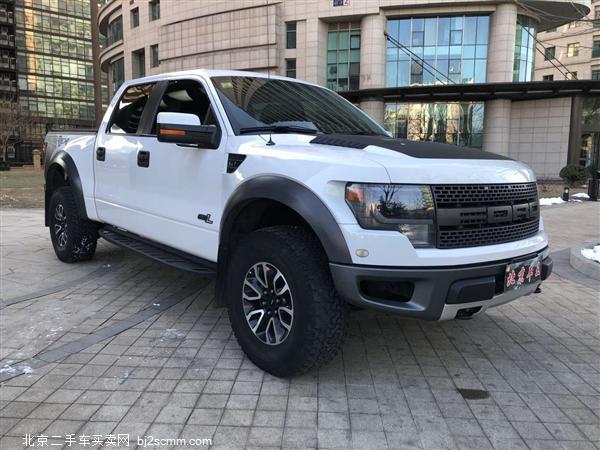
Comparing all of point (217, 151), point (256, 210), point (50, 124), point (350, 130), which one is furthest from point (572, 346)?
point (50, 124)

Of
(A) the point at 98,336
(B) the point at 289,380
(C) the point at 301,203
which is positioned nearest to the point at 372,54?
(A) the point at 98,336

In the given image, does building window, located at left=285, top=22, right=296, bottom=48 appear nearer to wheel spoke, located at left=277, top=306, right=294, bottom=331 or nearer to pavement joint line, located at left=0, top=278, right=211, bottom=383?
pavement joint line, located at left=0, top=278, right=211, bottom=383

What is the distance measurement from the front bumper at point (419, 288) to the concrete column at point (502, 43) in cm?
3311

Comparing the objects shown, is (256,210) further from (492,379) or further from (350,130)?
(492,379)

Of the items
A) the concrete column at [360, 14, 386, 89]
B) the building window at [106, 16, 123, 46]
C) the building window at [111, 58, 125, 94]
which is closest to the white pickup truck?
the concrete column at [360, 14, 386, 89]

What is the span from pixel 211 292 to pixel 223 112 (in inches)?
86.5

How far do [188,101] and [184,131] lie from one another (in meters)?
0.89

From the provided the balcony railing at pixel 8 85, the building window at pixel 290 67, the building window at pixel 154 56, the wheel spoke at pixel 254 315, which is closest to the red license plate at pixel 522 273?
the wheel spoke at pixel 254 315

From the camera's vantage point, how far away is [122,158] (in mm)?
4828

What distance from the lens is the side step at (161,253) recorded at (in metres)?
3.93

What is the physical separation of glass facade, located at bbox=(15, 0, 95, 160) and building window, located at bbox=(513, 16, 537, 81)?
67.5 metres

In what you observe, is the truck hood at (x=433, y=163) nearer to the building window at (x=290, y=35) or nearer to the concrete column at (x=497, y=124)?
the concrete column at (x=497, y=124)

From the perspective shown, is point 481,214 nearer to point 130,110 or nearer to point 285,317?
point 285,317

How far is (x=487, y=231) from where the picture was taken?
3.04m
